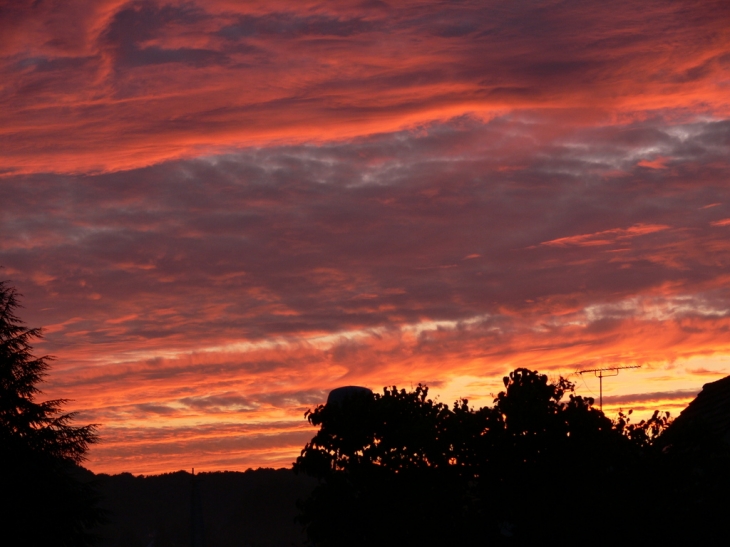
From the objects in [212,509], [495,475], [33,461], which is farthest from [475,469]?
[212,509]

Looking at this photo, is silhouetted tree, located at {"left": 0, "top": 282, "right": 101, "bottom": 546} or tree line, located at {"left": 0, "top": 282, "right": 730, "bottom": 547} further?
silhouetted tree, located at {"left": 0, "top": 282, "right": 101, "bottom": 546}

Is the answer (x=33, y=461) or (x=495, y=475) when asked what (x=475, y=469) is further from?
(x=33, y=461)

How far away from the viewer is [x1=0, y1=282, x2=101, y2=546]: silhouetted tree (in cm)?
3559

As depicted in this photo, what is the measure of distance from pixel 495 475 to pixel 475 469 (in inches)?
26.4

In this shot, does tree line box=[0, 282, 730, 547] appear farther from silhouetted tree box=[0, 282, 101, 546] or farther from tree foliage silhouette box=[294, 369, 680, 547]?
silhouetted tree box=[0, 282, 101, 546]

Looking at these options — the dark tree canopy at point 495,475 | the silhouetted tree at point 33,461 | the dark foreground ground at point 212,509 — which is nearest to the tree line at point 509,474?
the dark tree canopy at point 495,475

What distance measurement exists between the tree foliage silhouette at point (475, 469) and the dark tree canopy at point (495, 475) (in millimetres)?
26

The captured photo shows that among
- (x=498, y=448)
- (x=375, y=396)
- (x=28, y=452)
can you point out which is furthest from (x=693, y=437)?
(x=28, y=452)

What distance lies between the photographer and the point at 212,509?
139250mm

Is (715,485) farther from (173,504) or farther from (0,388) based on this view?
(173,504)

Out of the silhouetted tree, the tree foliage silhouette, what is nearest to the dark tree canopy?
the tree foliage silhouette

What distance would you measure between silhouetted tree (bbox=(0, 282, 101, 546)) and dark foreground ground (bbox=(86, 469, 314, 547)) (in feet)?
270

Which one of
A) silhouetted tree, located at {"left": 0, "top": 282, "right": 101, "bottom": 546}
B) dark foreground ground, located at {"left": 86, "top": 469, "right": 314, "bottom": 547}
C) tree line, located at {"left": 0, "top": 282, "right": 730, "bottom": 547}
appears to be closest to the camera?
tree line, located at {"left": 0, "top": 282, "right": 730, "bottom": 547}

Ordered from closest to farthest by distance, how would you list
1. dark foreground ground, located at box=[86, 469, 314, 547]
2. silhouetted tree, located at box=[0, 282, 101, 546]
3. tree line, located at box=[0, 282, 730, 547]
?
tree line, located at box=[0, 282, 730, 547]
silhouetted tree, located at box=[0, 282, 101, 546]
dark foreground ground, located at box=[86, 469, 314, 547]
